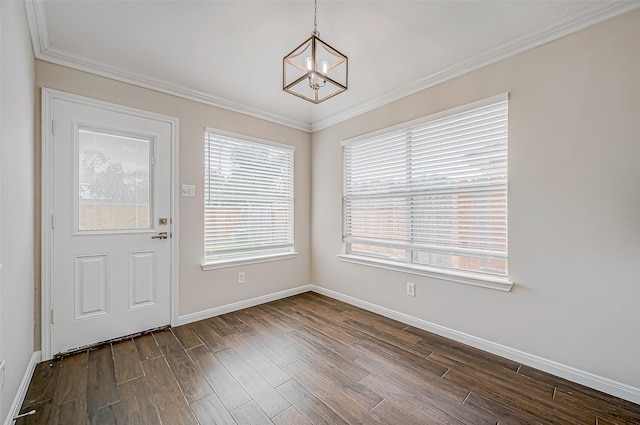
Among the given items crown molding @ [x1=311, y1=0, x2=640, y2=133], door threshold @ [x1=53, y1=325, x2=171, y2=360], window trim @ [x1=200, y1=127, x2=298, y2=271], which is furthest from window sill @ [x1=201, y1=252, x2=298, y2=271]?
crown molding @ [x1=311, y1=0, x2=640, y2=133]

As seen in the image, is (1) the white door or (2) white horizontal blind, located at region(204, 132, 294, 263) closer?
(1) the white door

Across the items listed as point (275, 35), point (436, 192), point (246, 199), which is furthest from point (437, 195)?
point (246, 199)

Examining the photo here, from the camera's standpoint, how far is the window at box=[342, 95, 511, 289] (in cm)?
237

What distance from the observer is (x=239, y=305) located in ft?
11.0

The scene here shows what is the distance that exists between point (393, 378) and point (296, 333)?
1.05 meters

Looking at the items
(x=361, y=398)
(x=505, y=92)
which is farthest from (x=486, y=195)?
(x=361, y=398)

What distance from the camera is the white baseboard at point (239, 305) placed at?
117 inches

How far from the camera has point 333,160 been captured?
3.79m

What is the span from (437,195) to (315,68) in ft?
5.55

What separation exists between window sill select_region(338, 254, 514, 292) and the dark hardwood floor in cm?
58

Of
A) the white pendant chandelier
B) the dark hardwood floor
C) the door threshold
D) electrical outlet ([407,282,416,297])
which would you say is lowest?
the dark hardwood floor

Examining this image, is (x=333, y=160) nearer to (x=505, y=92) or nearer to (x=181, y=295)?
(x=505, y=92)

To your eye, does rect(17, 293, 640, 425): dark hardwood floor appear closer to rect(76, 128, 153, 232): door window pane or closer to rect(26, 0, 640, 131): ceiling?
rect(76, 128, 153, 232): door window pane

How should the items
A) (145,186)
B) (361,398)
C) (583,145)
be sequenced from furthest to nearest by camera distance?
(145,186)
(583,145)
(361,398)
